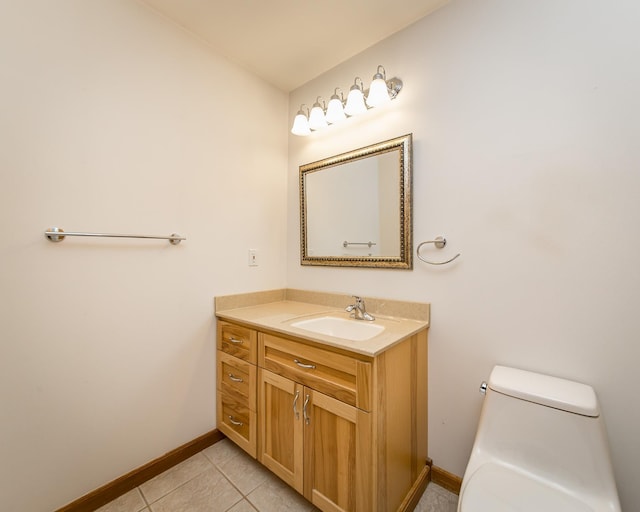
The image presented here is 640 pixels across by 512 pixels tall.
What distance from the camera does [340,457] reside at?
3.63ft

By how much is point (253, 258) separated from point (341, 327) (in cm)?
77

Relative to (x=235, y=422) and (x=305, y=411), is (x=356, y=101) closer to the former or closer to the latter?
(x=305, y=411)

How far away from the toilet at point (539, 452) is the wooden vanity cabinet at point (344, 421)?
295mm

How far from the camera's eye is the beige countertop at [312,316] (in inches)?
43.8

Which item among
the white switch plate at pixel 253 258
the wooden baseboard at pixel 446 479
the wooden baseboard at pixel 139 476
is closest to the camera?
the wooden baseboard at pixel 139 476

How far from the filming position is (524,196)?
1173mm

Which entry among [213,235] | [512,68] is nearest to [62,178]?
[213,235]

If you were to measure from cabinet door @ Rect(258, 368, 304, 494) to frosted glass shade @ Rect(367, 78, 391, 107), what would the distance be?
147 cm

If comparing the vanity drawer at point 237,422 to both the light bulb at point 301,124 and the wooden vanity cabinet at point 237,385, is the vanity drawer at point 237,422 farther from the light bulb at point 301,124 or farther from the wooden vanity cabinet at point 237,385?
the light bulb at point 301,124

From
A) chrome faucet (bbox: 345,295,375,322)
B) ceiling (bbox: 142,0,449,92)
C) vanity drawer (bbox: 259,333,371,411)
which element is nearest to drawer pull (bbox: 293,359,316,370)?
vanity drawer (bbox: 259,333,371,411)

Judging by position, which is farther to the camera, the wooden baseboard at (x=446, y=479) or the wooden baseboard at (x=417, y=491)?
the wooden baseboard at (x=446, y=479)

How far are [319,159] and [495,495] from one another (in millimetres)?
1842

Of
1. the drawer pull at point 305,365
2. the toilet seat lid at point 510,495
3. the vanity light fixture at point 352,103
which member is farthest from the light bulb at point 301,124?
the toilet seat lid at point 510,495

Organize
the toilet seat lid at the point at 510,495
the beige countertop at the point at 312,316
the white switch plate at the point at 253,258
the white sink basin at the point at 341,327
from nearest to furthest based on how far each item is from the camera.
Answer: the toilet seat lid at the point at 510,495, the beige countertop at the point at 312,316, the white sink basin at the point at 341,327, the white switch plate at the point at 253,258
